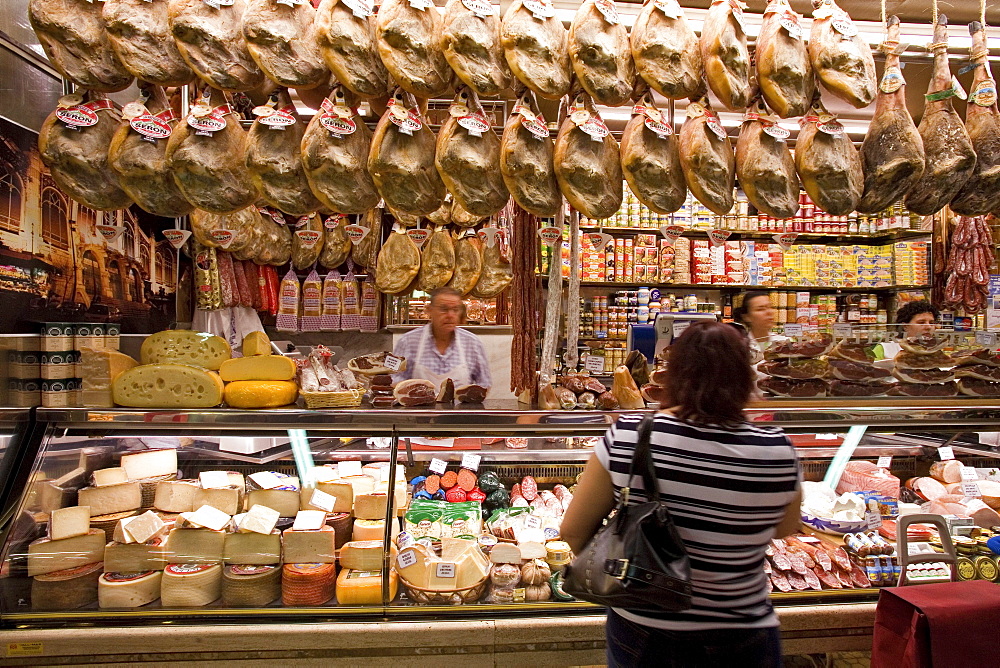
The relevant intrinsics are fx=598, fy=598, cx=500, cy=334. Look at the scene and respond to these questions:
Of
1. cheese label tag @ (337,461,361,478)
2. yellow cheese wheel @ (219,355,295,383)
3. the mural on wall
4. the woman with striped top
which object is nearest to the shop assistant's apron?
cheese label tag @ (337,461,361,478)

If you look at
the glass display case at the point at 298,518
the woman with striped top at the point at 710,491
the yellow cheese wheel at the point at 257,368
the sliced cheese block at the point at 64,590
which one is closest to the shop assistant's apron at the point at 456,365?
the glass display case at the point at 298,518

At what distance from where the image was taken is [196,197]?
2.52 meters

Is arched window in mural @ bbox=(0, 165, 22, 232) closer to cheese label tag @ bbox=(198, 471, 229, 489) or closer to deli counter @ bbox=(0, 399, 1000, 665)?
deli counter @ bbox=(0, 399, 1000, 665)

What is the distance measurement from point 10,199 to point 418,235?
8.34 ft

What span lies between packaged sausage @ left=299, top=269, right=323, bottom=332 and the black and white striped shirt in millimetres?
4455

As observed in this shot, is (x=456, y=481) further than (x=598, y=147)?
Yes

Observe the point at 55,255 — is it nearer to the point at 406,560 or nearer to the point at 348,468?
the point at 348,468

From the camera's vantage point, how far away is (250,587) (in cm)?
242

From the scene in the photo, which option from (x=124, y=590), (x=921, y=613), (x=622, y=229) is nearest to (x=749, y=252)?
(x=622, y=229)

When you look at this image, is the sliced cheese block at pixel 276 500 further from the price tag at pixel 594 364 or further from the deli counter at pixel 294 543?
the price tag at pixel 594 364

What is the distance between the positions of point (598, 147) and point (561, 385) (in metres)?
1.08

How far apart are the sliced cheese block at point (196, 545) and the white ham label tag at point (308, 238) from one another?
2.97 metres

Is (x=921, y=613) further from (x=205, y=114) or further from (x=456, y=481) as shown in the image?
(x=205, y=114)

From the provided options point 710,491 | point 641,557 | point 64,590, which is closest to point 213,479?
point 64,590
